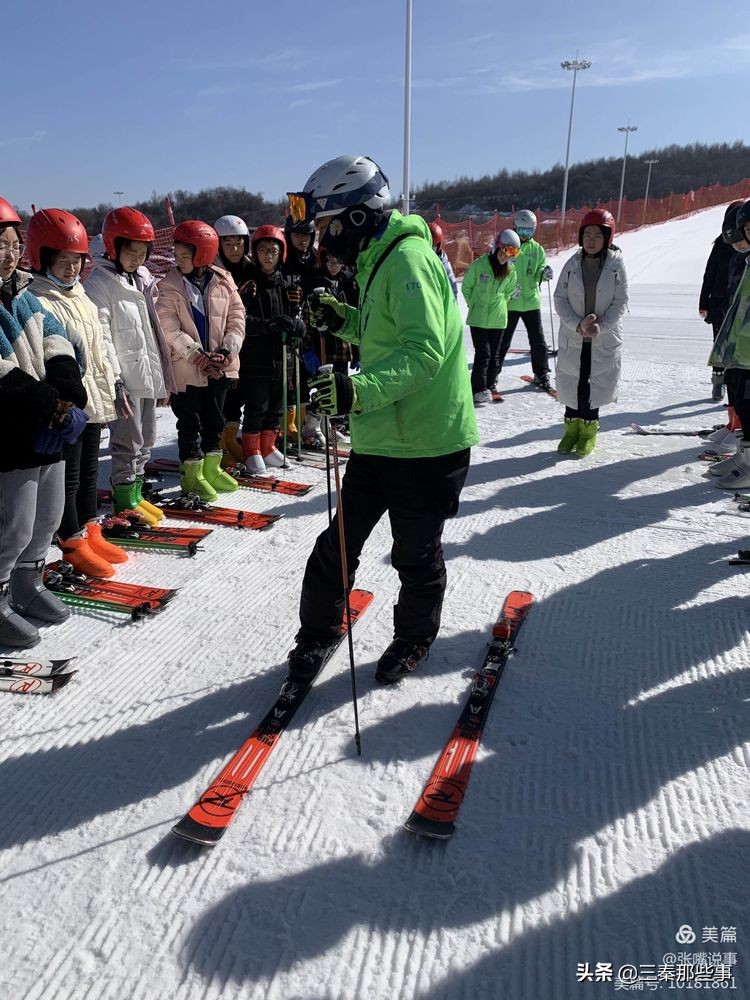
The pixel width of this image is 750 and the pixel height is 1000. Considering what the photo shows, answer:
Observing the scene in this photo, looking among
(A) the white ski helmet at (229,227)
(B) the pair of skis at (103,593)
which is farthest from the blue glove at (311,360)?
(A) the white ski helmet at (229,227)

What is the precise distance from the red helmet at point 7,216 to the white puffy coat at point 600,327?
433 cm

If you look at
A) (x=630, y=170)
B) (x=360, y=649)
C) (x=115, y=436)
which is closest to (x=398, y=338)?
(x=360, y=649)

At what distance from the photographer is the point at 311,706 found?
282cm

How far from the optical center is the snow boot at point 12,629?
3168 mm

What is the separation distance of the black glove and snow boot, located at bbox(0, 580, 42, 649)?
3.06 m

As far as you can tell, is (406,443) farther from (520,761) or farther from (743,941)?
(743,941)

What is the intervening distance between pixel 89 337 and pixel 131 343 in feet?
1.86

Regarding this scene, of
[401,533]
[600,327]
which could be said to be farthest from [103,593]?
[600,327]

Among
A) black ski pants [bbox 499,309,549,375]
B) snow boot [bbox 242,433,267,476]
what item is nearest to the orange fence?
black ski pants [bbox 499,309,549,375]

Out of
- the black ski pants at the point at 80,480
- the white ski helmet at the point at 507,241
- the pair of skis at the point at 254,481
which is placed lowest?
the pair of skis at the point at 254,481

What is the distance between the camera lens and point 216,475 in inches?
215

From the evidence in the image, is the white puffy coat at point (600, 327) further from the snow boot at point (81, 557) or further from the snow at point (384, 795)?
the snow boot at point (81, 557)

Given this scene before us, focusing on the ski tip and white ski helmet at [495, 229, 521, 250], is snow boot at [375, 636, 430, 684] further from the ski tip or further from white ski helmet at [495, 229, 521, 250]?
white ski helmet at [495, 229, 521, 250]

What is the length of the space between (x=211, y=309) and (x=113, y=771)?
3519mm
